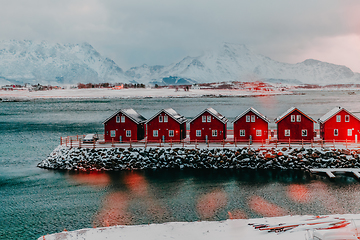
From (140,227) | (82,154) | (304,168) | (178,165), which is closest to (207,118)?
(178,165)

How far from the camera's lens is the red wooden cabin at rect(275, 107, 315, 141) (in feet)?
158

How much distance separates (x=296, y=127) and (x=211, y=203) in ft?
71.9

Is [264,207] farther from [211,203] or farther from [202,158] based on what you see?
[202,158]

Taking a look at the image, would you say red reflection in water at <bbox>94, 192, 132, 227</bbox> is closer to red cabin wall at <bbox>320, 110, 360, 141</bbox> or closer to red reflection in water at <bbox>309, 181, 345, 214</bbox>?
red reflection in water at <bbox>309, 181, 345, 214</bbox>

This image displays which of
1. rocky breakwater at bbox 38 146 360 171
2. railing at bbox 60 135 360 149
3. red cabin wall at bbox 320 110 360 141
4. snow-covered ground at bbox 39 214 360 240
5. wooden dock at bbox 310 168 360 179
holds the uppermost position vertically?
red cabin wall at bbox 320 110 360 141

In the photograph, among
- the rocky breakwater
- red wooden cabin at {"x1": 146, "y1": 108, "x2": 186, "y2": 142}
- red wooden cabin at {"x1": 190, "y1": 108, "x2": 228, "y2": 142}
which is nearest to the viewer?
the rocky breakwater

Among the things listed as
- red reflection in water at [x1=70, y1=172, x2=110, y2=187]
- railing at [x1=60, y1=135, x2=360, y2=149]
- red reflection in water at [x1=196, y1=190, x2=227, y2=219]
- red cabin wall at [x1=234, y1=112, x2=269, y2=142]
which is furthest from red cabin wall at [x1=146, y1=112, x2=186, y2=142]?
red reflection in water at [x1=196, y1=190, x2=227, y2=219]

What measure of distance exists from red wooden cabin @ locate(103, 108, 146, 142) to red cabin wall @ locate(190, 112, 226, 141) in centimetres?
786

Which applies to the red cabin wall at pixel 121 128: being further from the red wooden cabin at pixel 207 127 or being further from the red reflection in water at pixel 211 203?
the red reflection in water at pixel 211 203

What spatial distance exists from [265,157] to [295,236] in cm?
2429

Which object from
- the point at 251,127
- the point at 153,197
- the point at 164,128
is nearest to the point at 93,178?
the point at 153,197

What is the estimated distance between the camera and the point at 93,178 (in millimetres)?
41062

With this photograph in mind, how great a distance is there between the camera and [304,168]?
43219 mm

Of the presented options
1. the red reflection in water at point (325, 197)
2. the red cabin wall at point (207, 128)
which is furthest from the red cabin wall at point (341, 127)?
the red cabin wall at point (207, 128)
